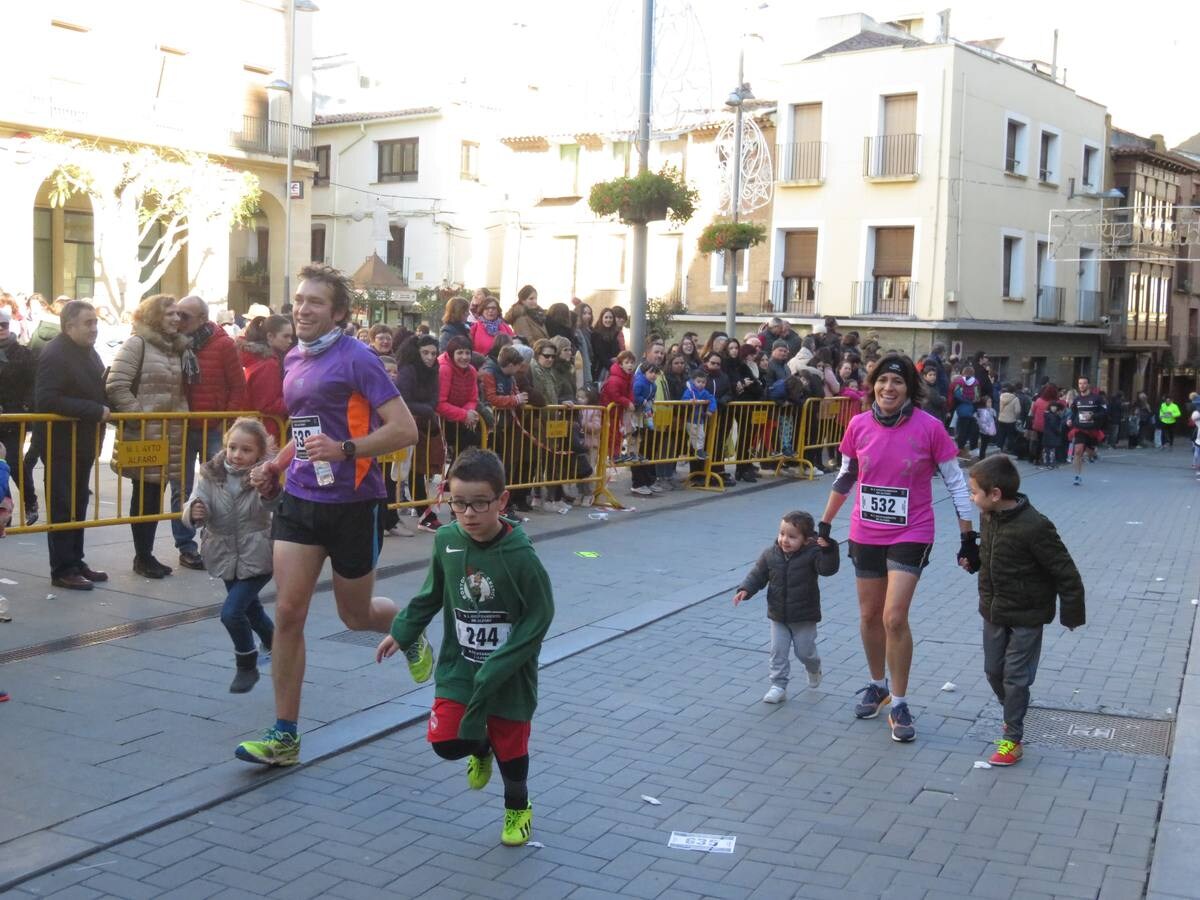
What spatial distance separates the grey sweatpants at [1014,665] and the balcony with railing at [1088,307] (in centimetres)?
3713

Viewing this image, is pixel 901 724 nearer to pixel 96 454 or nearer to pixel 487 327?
pixel 96 454

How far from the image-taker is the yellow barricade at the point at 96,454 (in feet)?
27.1

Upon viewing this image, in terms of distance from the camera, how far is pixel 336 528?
5.18 meters

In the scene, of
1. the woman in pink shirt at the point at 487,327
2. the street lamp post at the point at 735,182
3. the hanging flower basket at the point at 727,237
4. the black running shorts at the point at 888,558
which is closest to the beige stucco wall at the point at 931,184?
the street lamp post at the point at 735,182

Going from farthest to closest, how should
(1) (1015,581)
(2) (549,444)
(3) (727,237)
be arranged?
(3) (727,237)
(2) (549,444)
(1) (1015,581)

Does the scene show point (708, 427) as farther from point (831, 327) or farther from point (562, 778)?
point (562, 778)

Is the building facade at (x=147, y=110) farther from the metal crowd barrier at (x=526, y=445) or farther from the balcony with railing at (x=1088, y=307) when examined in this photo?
the balcony with railing at (x=1088, y=307)

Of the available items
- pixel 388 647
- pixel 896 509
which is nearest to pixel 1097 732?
pixel 896 509

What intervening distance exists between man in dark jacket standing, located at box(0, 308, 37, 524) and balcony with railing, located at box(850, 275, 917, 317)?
92.6 feet

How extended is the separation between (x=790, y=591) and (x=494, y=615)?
2.55 metres

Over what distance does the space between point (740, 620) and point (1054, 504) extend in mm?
9478

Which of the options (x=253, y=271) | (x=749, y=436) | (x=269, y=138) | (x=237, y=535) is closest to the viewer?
(x=237, y=535)

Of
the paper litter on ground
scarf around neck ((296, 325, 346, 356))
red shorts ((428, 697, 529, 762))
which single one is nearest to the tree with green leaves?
scarf around neck ((296, 325, 346, 356))

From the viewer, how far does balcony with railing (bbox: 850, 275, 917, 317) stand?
1364 inches
